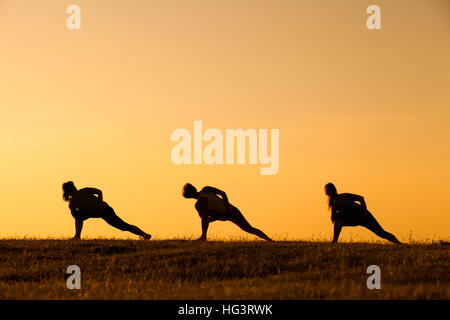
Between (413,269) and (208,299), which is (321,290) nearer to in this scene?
(208,299)

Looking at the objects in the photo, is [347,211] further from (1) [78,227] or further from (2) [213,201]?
(1) [78,227]

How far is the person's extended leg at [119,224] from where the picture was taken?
82.3 feet

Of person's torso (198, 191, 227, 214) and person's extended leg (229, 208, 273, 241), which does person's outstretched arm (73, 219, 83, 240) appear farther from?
person's extended leg (229, 208, 273, 241)

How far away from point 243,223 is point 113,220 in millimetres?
4448

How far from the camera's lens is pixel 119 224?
2531cm

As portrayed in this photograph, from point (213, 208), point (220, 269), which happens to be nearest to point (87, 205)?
point (213, 208)

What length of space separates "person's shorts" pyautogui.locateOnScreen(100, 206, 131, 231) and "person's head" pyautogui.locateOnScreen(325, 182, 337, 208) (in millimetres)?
6973

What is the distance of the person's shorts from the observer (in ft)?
82.2

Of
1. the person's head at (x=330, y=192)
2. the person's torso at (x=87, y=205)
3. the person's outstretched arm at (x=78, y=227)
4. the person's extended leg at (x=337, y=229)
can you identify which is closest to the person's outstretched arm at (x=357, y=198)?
the person's head at (x=330, y=192)

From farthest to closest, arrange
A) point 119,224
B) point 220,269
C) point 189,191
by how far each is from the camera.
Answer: point 119,224 < point 189,191 < point 220,269

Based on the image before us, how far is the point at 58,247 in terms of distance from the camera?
2355 cm

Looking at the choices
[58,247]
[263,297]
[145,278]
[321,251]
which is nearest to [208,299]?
[263,297]

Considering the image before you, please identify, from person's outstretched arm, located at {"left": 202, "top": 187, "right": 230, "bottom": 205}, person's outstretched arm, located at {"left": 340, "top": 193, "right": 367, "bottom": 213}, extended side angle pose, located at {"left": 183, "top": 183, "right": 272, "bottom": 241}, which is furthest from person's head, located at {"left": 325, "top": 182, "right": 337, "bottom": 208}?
person's outstretched arm, located at {"left": 202, "top": 187, "right": 230, "bottom": 205}

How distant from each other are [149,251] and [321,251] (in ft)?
17.3
